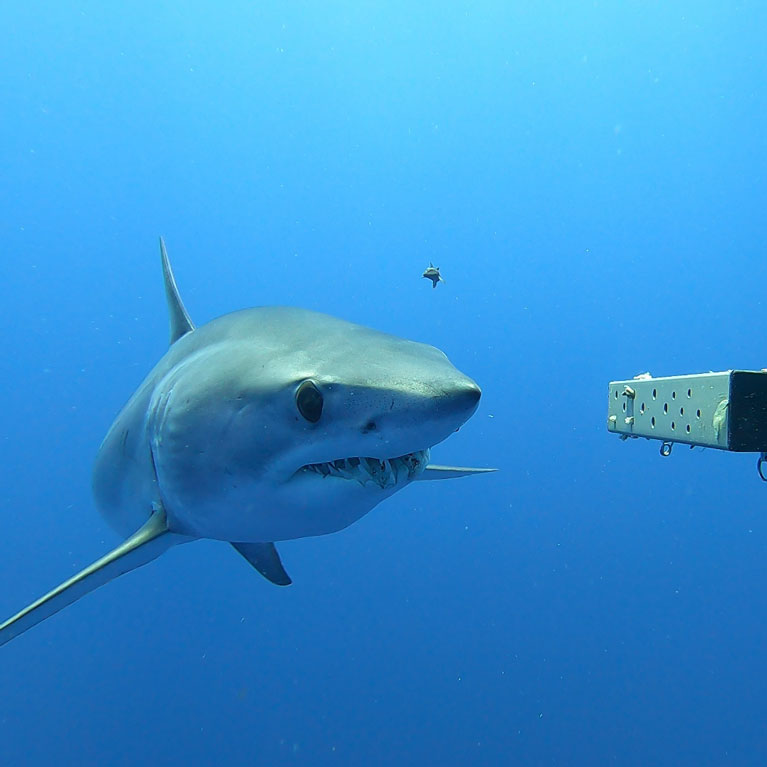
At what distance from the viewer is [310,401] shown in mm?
1640

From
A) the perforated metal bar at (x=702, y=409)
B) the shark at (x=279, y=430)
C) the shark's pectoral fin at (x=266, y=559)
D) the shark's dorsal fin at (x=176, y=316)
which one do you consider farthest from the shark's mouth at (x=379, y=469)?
the shark's dorsal fin at (x=176, y=316)

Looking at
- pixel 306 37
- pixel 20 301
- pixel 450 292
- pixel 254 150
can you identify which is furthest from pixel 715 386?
pixel 20 301

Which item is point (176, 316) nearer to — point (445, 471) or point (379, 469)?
point (445, 471)

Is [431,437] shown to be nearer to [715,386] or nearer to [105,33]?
[715,386]

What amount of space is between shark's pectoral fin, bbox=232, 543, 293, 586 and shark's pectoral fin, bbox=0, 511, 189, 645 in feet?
2.10

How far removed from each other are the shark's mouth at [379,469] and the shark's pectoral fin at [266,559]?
140 centimetres

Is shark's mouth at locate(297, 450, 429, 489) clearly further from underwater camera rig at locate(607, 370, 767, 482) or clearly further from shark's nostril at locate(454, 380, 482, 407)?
underwater camera rig at locate(607, 370, 767, 482)

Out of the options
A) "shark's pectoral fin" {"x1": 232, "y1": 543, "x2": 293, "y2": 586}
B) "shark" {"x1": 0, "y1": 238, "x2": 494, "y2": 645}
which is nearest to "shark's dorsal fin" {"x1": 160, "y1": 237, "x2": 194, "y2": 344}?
"shark" {"x1": 0, "y1": 238, "x2": 494, "y2": 645}

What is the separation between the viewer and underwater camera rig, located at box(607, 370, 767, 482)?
1.40 metres

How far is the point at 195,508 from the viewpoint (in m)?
2.18

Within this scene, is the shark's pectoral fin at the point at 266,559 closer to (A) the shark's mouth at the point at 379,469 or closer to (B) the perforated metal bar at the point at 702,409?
(A) the shark's mouth at the point at 379,469

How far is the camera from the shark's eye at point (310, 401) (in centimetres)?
163

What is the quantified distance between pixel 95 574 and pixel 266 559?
985 mm

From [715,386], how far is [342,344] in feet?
3.18
